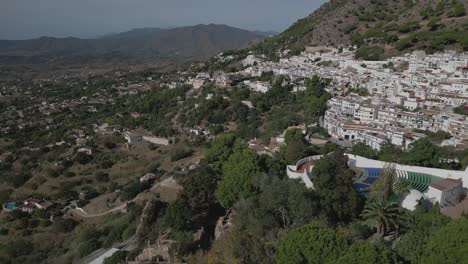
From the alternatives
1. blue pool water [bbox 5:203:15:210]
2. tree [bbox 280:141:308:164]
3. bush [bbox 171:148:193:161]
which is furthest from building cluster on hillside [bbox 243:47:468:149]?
blue pool water [bbox 5:203:15:210]

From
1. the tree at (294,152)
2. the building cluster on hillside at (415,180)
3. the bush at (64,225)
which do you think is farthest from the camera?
the bush at (64,225)

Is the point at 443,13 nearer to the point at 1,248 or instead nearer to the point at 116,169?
the point at 116,169

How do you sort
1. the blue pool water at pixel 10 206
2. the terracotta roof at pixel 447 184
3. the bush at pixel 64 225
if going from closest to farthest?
the terracotta roof at pixel 447 184
the bush at pixel 64 225
the blue pool water at pixel 10 206

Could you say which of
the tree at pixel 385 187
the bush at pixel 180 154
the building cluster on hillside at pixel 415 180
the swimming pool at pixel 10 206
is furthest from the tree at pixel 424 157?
the swimming pool at pixel 10 206

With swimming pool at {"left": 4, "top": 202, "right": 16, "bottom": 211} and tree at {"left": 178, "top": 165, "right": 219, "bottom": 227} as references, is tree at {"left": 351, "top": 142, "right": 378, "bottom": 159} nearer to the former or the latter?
tree at {"left": 178, "top": 165, "right": 219, "bottom": 227}

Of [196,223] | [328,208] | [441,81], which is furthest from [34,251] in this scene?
[441,81]

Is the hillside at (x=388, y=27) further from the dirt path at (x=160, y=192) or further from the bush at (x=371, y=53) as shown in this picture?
the dirt path at (x=160, y=192)
